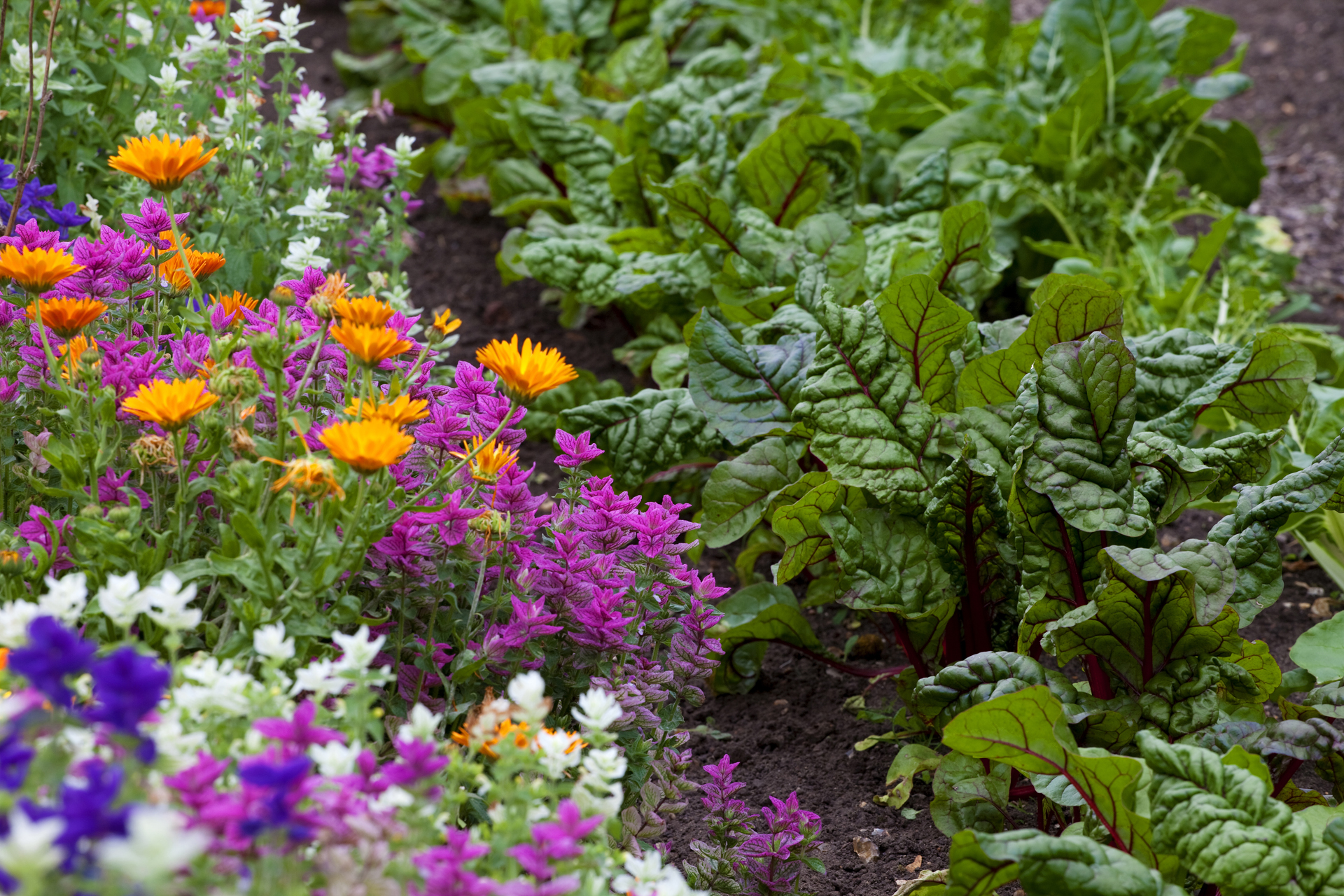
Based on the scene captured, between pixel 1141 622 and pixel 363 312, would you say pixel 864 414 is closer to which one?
pixel 1141 622

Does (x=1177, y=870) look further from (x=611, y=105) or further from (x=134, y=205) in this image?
(x=611, y=105)

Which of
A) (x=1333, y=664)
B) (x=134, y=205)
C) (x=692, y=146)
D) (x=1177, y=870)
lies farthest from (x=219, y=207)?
(x=1333, y=664)

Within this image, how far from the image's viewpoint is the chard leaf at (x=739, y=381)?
200cm

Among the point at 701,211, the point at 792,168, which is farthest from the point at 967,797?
the point at 792,168

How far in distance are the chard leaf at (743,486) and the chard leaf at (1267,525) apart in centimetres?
70

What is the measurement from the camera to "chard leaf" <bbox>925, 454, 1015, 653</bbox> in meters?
1.71

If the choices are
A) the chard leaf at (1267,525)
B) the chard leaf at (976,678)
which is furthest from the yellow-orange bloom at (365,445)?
the chard leaf at (1267,525)

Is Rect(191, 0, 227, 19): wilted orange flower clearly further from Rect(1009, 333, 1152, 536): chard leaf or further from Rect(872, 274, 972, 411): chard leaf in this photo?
Rect(1009, 333, 1152, 536): chard leaf

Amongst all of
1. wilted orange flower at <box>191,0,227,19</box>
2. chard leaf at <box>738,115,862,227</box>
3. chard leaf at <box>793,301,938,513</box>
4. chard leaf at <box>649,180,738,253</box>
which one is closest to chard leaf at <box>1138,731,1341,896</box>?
chard leaf at <box>793,301,938,513</box>

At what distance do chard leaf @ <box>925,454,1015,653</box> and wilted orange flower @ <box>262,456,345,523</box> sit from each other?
903 millimetres

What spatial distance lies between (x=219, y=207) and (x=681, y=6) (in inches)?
84.9

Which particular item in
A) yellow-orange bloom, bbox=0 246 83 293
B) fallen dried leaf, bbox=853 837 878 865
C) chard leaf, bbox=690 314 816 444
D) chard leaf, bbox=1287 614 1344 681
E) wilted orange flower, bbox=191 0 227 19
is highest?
wilted orange flower, bbox=191 0 227 19

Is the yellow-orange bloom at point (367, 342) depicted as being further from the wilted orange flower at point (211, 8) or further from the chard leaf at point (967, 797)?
the wilted orange flower at point (211, 8)

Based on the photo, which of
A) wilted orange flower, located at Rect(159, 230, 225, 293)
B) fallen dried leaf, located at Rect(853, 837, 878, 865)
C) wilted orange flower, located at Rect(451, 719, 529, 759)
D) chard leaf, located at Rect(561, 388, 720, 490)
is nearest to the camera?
wilted orange flower, located at Rect(451, 719, 529, 759)
